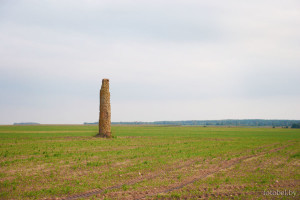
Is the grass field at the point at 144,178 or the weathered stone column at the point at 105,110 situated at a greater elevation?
the weathered stone column at the point at 105,110

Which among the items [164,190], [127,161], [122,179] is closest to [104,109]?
[127,161]

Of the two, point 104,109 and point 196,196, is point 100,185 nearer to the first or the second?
point 196,196

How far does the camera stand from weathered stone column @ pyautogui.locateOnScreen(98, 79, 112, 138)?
3797 cm

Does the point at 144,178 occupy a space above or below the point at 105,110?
below

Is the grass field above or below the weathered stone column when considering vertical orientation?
below

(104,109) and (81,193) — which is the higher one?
(104,109)

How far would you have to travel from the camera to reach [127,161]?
1853 cm

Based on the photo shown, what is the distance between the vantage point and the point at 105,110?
124 ft

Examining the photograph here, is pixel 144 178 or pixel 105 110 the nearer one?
pixel 144 178

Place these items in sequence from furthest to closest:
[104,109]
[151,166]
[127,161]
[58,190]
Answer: [104,109] < [127,161] < [151,166] < [58,190]

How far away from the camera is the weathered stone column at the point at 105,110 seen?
3797cm

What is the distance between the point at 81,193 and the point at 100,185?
134 cm

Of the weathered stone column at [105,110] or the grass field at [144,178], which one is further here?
the weathered stone column at [105,110]

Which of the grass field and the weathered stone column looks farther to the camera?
the weathered stone column
